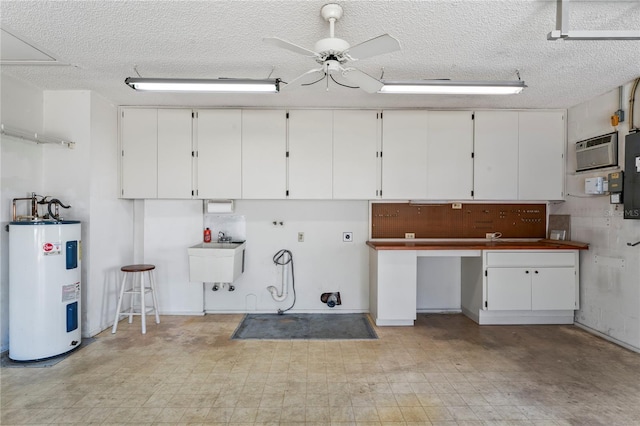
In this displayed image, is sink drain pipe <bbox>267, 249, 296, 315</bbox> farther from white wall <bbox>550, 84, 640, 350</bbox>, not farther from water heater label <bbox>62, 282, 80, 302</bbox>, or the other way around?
white wall <bbox>550, 84, 640, 350</bbox>

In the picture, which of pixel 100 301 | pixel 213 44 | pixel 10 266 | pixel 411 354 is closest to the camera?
pixel 213 44

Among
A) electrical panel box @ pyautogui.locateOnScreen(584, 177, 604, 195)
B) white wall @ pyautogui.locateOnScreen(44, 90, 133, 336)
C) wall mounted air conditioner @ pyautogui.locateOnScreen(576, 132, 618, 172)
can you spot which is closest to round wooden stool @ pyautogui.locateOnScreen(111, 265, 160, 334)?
white wall @ pyautogui.locateOnScreen(44, 90, 133, 336)

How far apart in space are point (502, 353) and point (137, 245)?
4.42 metres

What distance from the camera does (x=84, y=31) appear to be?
96.8 inches

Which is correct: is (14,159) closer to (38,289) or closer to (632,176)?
(38,289)

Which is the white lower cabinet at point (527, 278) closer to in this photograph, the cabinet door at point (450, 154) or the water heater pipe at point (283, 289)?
the cabinet door at point (450, 154)

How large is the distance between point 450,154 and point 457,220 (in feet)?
3.00

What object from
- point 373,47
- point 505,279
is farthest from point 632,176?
point 373,47

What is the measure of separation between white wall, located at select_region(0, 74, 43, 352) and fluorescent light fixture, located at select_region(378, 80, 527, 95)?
11.5 ft

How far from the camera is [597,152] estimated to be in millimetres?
3752

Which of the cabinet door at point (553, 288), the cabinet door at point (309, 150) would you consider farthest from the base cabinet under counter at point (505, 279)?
the cabinet door at point (309, 150)

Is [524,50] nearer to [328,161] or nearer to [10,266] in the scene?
[328,161]

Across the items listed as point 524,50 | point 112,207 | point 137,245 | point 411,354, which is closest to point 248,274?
point 137,245

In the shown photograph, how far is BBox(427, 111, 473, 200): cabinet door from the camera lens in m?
4.21
